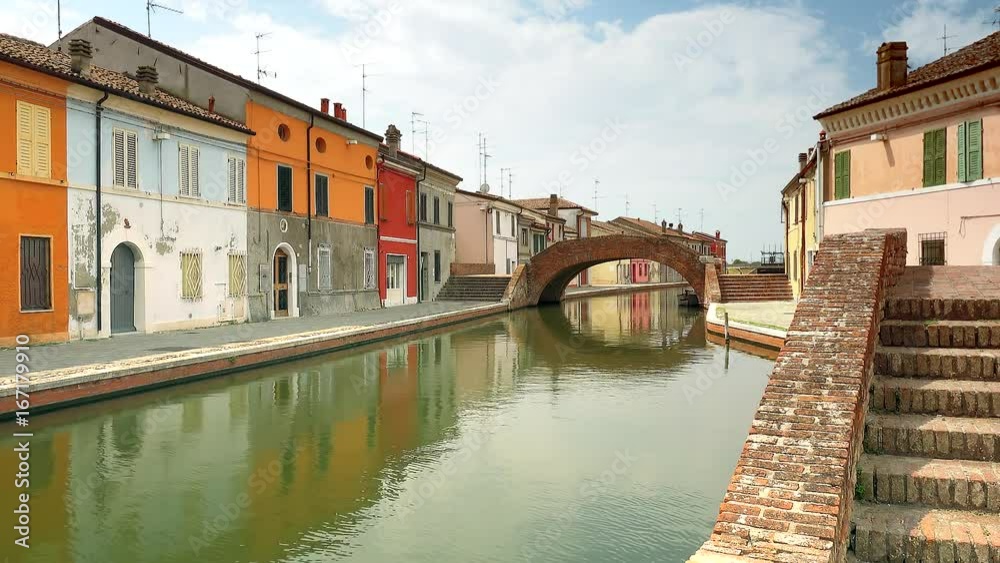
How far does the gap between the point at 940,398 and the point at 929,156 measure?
46.6 ft

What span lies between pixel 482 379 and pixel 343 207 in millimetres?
13872

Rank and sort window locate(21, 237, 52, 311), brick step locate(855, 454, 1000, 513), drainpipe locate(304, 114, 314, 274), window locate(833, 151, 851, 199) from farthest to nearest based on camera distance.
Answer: drainpipe locate(304, 114, 314, 274)
window locate(833, 151, 851, 199)
window locate(21, 237, 52, 311)
brick step locate(855, 454, 1000, 513)

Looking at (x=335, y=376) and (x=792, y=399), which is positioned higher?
(x=792, y=399)

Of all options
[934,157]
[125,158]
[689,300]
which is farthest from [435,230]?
[934,157]

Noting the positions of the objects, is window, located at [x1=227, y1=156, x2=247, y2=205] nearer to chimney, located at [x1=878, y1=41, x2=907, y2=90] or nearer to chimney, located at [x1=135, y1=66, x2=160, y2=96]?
chimney, located at [x1=135, y1=66, x2=160, y2=96]

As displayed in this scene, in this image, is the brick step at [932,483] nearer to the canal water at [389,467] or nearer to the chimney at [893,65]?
the canal water at [389,467]

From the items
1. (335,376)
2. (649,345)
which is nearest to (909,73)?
(649,345)

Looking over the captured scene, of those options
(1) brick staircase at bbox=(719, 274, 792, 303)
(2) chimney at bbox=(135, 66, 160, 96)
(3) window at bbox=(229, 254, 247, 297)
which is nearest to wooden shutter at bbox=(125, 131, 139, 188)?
(2) chimney at bbox=(135, 66, 160, 96)

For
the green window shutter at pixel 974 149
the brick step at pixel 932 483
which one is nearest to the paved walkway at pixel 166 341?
the brick step at pixel 932 483

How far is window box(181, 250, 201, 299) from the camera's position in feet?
61.3

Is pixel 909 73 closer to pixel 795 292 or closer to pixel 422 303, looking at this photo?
pixel 795 292

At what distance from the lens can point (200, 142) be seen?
1933 centimetres

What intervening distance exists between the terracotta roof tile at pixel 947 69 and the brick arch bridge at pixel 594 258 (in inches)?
594

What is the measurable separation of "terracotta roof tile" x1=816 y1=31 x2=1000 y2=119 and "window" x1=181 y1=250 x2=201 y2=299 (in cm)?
1755
